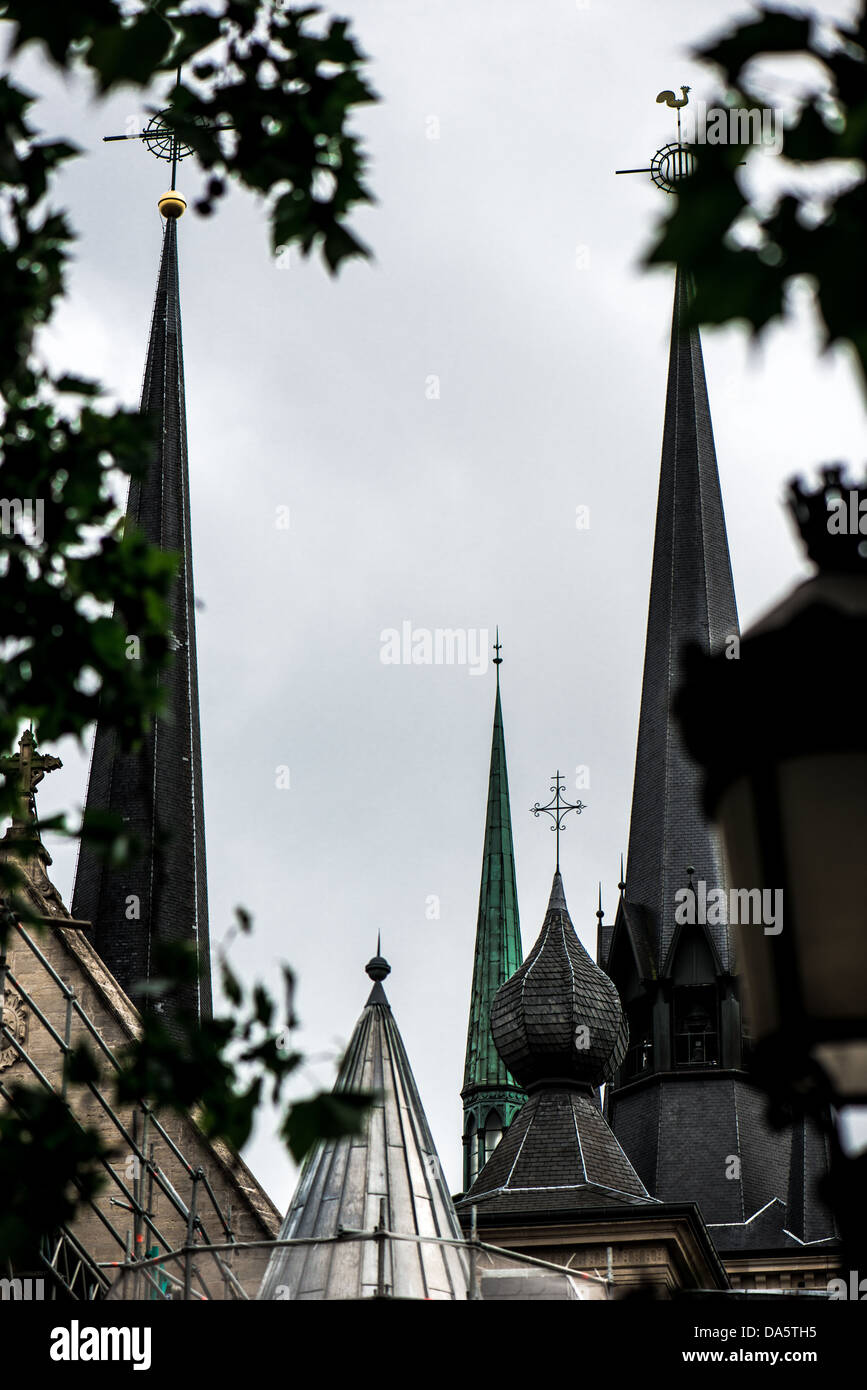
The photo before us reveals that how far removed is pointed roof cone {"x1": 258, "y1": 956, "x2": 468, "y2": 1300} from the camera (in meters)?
22.0

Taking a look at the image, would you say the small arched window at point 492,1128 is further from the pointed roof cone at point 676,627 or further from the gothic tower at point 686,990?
the pointed roof cone at point 676,627

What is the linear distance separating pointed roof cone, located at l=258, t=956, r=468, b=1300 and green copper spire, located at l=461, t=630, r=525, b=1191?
26.9 m

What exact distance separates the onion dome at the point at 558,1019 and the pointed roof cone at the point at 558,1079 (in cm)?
2

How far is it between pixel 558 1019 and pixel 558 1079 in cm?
98

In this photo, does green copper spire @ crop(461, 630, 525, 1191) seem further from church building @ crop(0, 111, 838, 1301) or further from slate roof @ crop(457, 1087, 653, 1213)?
slate roof @ crop(457, 1087, 653, 1213)

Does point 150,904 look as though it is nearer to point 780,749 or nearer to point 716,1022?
point 716,1022

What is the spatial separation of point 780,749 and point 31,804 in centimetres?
2766

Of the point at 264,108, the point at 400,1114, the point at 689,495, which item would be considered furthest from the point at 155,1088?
the point at 689,495

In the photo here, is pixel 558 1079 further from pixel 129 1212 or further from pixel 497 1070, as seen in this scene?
pixel 497 1070

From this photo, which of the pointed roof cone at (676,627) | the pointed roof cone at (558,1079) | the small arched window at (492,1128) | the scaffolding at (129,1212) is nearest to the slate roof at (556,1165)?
the pointed roof cone at (558,1079)

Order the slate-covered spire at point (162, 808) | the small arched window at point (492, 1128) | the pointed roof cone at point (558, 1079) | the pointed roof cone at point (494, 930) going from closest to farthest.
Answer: the pointed roof cone at point (558, 1079) < the slate-covered spire at point (162, 808) < the small arched window at point (492, 1128) < the pointed roof cone at point (494, 930)

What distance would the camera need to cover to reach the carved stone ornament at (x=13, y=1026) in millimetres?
30828

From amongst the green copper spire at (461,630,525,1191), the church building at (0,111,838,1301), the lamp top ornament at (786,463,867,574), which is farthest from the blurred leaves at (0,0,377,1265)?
the green copper spire at (461,630,525,1191)

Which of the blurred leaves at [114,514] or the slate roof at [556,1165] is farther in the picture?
the slate roof at [556,1165]
